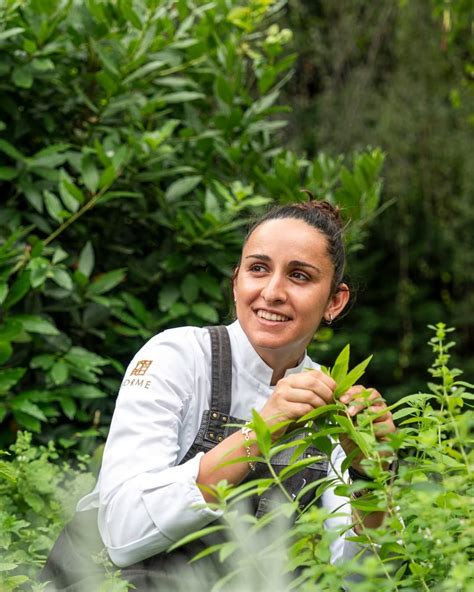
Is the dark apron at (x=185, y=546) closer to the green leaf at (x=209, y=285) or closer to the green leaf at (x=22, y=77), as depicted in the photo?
the green leaf at (x=209, y=285)

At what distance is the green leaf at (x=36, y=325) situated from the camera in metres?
3.30

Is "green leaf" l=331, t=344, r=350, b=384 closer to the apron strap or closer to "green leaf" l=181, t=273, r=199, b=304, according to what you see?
the apron strap

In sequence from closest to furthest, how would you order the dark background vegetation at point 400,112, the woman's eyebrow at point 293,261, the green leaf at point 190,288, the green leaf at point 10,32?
the woman's eyebrow at point 293,261 < the green leaf at point 10,32 < the green leaf at point 190,288 < the dark background vegetation at point 400,112

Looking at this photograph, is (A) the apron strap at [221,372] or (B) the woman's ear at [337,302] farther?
(B) the woman's ear at [337,302]

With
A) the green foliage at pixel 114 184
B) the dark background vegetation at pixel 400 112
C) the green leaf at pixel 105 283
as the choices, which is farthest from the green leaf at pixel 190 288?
the dark background vegetation at pixel 400 112

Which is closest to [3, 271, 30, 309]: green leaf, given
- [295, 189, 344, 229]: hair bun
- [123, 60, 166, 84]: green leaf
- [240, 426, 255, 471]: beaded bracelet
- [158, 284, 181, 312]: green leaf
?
[158, 284, 181, 312]: green leaf

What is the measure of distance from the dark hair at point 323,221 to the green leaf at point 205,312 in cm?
100

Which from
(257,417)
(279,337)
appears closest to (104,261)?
(279,337)

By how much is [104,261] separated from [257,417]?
229 centimetres

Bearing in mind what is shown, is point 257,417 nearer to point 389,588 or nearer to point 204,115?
point 389,588

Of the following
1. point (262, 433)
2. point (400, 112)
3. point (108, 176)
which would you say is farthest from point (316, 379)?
point (400, 112)

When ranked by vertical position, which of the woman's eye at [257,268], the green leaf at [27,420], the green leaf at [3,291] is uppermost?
the woman's eye at [257,268]

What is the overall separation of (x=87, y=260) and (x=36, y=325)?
1.07 feet

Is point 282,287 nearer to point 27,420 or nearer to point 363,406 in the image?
point 363,406
